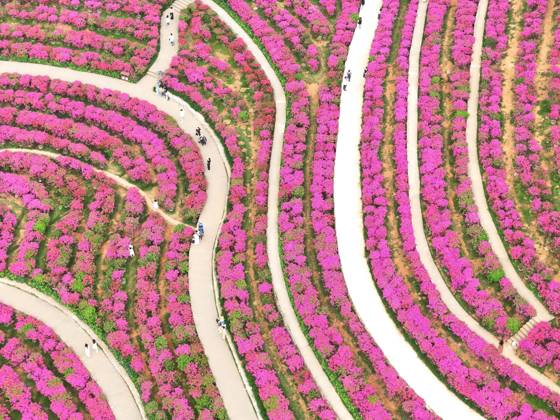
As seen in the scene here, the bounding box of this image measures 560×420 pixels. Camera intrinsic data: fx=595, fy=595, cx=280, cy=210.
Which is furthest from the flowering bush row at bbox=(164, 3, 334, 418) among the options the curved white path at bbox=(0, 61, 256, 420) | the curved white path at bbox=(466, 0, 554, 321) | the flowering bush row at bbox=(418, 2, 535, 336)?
the curved white path at bbox=(466, 0, 554, 321)

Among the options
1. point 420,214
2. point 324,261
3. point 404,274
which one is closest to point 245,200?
point 324,261

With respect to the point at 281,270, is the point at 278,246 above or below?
above

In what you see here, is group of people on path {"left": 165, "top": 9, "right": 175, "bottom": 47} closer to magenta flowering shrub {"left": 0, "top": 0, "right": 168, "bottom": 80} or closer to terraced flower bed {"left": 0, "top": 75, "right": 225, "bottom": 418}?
magenta flowering shrub {"left": 0, "top": 0, "right": 168, "bottom": 80}

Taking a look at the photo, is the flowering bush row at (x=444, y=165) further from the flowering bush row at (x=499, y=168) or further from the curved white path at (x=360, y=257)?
the curved white path at (x=360, y=257)

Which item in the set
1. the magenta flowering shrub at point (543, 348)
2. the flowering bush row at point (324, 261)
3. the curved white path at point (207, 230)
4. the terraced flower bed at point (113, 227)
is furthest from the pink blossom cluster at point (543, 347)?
the terraced flower bed at point (113, 227)

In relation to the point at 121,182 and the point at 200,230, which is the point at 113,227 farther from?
the point at 200,230

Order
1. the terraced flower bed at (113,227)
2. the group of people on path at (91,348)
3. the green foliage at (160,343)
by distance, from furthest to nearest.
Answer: the group of people on path at (91,348), the green foliage at (160,343), the terraced flower bed at (113,227)
